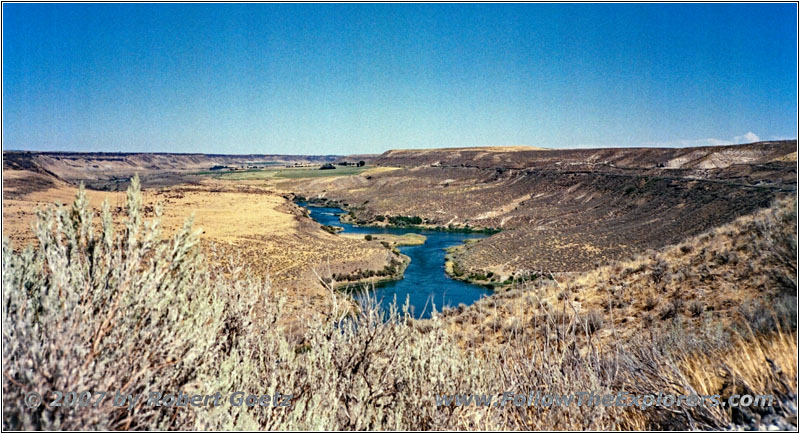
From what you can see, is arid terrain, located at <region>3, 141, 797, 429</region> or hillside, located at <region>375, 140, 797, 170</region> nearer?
arid terrain, located at <region>3, 141, 797, 429</region>

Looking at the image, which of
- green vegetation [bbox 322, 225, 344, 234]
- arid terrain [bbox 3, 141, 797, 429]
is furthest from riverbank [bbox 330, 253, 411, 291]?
green vegetation [bbox 322, 225, 344, 234]

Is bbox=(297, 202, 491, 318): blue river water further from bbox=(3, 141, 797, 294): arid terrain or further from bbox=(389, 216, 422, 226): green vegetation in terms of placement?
bbox=(389, 216, 422, 226): green vegetation

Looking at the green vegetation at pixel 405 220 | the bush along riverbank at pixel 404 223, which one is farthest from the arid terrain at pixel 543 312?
the green vegetation at pixel 405 220

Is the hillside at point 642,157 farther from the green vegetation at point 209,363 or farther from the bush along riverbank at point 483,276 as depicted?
the green vegetation at point 209,363

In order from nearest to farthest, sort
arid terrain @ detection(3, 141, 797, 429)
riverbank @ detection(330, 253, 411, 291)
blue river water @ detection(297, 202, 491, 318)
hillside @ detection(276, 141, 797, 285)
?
arid terrain @ detection(3, 141, 797, 429)
blue river water @ detection(297, 202, 491, 318)
riverbank @ detection(330, 253, 411, 291)
hillside @ detection(276, 141, 797, 285)

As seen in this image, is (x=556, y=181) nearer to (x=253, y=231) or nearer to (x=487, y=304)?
(x=253, y=231)

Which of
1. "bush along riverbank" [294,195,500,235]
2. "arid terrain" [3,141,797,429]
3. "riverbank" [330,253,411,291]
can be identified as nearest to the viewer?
"arid terrain" [3,141,797,429]

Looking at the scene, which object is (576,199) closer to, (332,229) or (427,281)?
(332,229)

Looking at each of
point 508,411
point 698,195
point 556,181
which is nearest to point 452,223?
point 556,181
